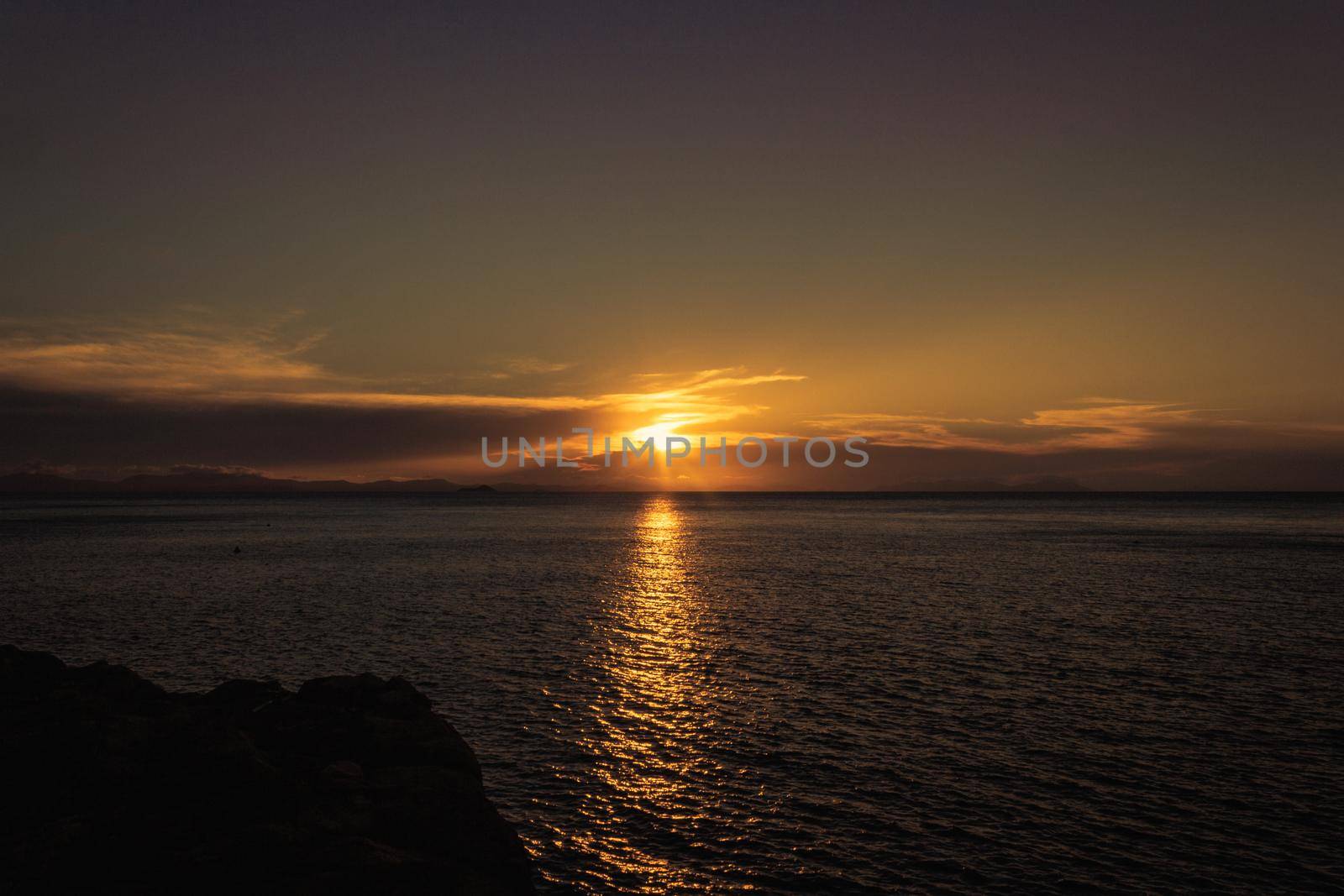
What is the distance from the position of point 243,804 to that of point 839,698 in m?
24.9

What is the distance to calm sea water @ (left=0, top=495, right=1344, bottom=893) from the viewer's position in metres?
21.6

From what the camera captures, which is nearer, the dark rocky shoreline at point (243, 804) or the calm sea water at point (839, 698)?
the dark rocky shoreline at point (243, 804)

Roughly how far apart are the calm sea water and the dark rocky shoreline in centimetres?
321

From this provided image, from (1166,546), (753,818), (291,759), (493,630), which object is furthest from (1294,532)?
(291,759)

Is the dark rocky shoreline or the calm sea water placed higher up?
the dark rocky shoreline

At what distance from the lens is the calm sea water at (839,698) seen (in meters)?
21.6

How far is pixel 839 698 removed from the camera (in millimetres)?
35906

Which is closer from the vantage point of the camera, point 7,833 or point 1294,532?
point 7,833

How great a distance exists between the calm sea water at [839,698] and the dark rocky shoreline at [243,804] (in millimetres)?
3207

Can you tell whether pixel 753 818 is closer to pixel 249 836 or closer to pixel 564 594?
pixel 249 836

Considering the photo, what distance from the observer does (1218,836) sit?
22141mm

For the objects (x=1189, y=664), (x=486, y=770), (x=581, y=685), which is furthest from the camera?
(x=1189, y=664)

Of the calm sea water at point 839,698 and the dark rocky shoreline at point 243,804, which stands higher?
the dark rocky shoreline at point 243,804

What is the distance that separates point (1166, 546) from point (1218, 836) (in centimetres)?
11481
